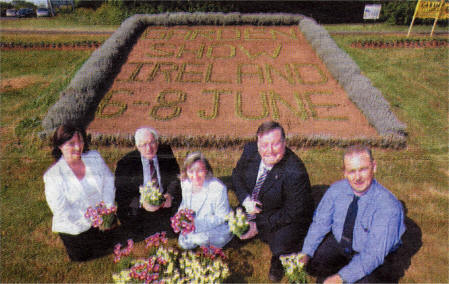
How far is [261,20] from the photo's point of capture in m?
14.6

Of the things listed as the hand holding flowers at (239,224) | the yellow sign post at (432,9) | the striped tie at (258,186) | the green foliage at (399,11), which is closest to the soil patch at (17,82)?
the striped tie at (258,186)

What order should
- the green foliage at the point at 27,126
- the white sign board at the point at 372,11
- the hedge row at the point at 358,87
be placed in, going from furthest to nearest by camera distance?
the white sign board at the point at 372,11 < the green foliage at the point at 27,126 < the hedge row at the point at 358,87

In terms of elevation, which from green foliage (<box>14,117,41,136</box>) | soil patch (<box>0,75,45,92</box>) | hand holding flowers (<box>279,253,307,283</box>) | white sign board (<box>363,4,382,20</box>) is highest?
white sign board (<box>363,4,382,20</box>)

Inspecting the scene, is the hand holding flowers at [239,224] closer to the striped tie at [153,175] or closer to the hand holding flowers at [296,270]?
the hand holding flowers at [296,270]

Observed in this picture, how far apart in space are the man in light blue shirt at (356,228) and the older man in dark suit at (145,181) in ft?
6.97

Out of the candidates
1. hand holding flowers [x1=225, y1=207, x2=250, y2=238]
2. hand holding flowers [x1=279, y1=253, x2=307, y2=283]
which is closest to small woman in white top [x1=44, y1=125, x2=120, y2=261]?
hand holding flowers [x1=225, y1=207, x2=250, y2=238]

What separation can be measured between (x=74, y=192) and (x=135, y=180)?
796 millimetres

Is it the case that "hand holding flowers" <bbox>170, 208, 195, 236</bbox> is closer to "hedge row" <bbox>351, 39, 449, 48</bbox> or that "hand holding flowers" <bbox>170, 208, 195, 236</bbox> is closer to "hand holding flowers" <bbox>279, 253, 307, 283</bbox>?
"hand holding flowers" <bbox>279, 253, 307, 283</bbox>

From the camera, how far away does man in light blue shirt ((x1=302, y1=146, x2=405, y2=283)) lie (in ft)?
11.3

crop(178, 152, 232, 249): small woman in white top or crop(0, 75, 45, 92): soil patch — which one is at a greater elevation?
crop(178, 152, 232, 249): small woman in white top

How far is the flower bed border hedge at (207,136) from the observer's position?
6.92m

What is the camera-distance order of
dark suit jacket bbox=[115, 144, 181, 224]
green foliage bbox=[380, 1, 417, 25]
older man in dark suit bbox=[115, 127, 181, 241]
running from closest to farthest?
older man in dark suit bbox=[115, 127, 181, 241] → dark suit jacket bbox=[115, 144, 181, 224] → green foliage bbox=[380, 1, 417, 25]

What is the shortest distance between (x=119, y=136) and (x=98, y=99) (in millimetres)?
2765

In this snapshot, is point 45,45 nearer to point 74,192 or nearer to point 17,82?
point 17,82
